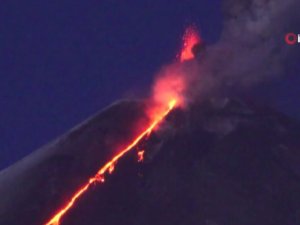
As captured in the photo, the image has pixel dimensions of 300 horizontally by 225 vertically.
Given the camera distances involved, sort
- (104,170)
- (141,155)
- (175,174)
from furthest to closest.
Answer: (141,155) < (104,170) < (175,174)

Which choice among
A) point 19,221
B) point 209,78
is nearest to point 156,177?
point 19,221

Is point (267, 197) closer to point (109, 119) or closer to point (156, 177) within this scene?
point (156, 177)

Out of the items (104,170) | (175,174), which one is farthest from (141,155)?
(175,174)

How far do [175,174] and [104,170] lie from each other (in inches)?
167

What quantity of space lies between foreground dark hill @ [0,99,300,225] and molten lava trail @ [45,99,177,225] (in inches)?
14.3

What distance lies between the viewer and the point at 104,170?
138ft

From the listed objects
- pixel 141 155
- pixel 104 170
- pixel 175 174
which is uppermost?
pixel 104 170

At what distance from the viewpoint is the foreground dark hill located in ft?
126

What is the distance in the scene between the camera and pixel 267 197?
4047 centimetres

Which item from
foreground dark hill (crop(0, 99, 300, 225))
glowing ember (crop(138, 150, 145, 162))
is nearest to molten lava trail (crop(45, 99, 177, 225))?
foreground dark hill (crop(0, 99, 300, 225))

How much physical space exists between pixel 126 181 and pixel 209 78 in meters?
15.3

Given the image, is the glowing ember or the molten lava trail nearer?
the molten lava trail

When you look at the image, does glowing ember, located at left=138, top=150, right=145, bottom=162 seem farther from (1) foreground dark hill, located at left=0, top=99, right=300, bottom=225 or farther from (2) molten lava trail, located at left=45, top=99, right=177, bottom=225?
(2) molten lava trail, located at left=45, top=99, right=177, bottom=225

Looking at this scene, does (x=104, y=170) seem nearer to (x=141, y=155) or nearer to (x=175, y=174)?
(x=141, y=155)
